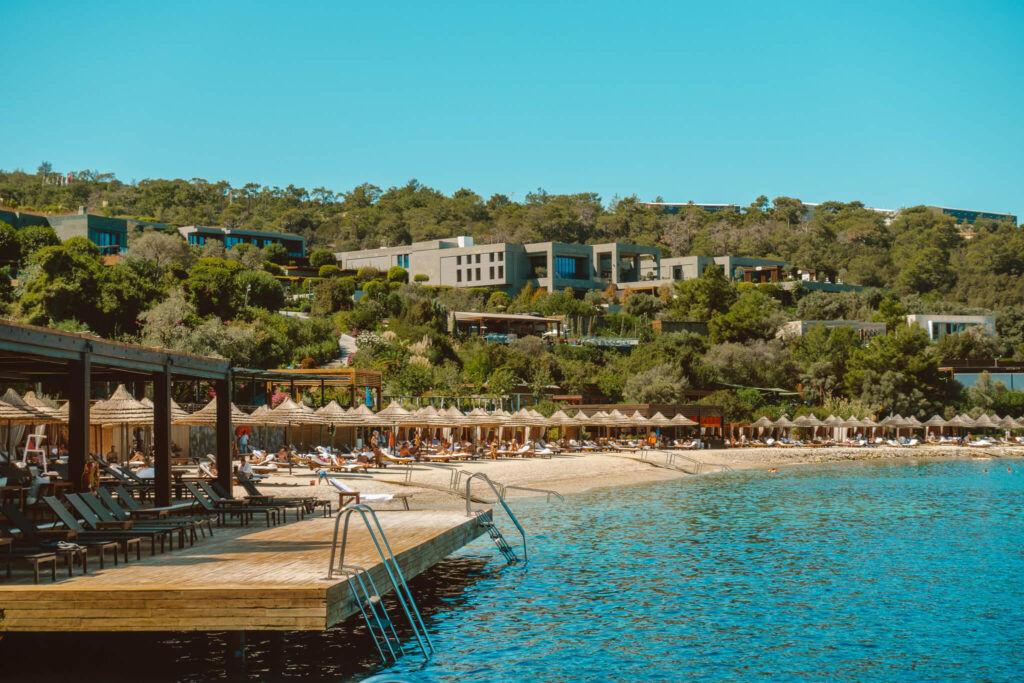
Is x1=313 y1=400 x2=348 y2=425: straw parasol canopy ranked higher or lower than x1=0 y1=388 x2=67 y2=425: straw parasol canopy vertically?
lower

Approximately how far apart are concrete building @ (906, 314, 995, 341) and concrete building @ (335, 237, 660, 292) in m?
27.1

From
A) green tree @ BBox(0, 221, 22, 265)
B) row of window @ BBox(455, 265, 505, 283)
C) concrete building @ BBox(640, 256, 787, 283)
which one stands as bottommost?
green tree @ BBox(0, 221, 22, 265)

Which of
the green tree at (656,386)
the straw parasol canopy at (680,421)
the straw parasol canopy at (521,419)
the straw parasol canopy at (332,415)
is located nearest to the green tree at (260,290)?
the green tree at (656,386)

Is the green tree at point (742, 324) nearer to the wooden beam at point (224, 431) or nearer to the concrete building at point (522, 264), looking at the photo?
the concrete building at point (522, 264)

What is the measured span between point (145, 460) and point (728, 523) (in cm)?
1803

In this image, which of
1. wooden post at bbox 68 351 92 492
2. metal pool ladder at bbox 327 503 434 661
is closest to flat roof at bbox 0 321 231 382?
wooden post at bbox 68 351 92 492

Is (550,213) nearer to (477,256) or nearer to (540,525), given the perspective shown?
(477,256)

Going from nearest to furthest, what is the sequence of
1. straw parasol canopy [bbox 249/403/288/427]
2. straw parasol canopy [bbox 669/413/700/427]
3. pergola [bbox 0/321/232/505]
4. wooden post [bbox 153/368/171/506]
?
pergola [bbox 0/321/232/505]
wooden post [bbox 153/368/171/506]
straw parasol canopy [bbox 249/403/288/427]
straw parasol canopy [bbox 669/413/700/427]

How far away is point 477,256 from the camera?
94625 millimetres

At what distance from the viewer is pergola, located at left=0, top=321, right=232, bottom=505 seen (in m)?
13.4

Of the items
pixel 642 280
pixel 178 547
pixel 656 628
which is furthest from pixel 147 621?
pixel 642 280

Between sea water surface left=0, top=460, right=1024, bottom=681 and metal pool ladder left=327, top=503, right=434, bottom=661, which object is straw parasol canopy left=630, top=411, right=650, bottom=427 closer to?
sea water surface left=0, top=460, right=1024, bottom=681

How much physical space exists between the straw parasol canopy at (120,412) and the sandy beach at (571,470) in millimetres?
3213

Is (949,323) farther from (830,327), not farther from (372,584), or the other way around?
(372,584)
